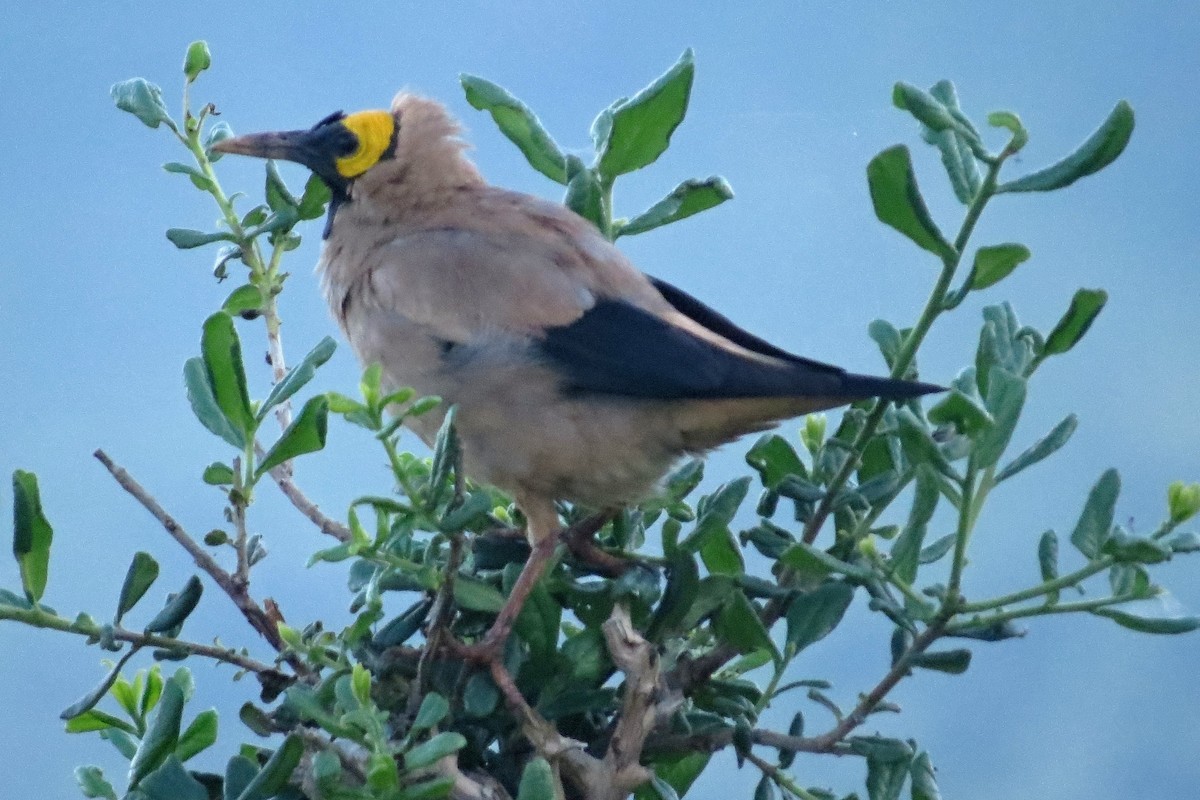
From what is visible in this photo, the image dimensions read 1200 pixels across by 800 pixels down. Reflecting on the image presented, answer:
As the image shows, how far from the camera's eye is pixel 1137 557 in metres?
1.01

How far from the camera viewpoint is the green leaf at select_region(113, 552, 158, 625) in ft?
3.79

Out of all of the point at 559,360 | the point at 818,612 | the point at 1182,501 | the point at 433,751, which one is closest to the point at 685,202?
the point at 559,360

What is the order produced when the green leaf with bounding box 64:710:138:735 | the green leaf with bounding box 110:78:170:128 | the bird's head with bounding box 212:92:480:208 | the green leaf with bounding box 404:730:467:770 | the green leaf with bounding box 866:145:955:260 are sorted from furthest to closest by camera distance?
the bird's head with bounding box 212:92:480:208
the green leaf with bounding box 110:78:170:128
the green leaf with bounding box 64:710:138:735
the green leaf with bounding box 866:145:955:260
the green leaf with bounding box 404:730:467:770

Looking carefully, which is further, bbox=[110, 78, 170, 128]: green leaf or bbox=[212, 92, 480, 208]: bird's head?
bbox=[212, 92, 480, 208]: bird's head

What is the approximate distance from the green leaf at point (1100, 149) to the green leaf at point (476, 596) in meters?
0.54

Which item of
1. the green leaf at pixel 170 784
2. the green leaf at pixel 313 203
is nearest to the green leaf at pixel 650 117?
the green leaf at pixel 313 203

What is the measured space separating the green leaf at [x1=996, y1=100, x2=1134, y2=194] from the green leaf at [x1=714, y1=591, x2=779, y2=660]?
0.40m

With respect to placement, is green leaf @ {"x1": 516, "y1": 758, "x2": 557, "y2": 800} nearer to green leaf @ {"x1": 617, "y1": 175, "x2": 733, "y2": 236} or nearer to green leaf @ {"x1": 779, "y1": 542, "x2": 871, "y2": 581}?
green leaf @ {"x1": 779, "y1": 542, "x2": 871, "y2": 581}

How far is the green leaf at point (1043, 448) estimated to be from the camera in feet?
3.57

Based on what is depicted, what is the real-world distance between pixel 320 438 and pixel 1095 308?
0.62 metres

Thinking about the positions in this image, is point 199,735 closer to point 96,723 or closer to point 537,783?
point 96,723

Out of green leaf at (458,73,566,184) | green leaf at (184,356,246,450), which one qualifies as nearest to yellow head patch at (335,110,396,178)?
green leaf at (458,73,566,184)

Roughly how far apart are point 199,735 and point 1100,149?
86 centimetres

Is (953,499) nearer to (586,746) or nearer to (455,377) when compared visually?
(586,746)
